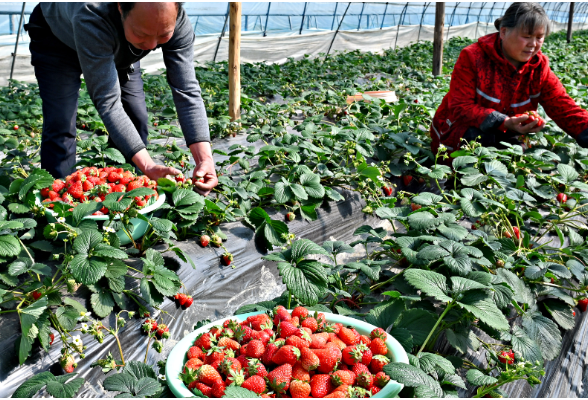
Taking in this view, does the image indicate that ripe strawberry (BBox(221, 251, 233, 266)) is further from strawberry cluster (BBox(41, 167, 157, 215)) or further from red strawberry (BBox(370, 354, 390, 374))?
red strawberry (BBox(370, 354, 390, 374))

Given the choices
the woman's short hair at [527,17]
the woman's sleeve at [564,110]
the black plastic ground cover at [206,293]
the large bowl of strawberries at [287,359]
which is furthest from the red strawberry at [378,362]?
the woman's sleeve at [564,110]

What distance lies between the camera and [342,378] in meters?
1.12

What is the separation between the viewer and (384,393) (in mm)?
1107

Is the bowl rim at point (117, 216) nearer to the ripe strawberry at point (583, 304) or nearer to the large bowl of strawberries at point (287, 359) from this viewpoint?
the large bowl of strawberries at point (287, 359)

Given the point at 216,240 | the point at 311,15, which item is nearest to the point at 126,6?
the point at 216,240

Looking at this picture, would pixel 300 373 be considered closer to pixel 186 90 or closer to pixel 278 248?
pixel 278 248

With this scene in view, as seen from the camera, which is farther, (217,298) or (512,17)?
(512,17)

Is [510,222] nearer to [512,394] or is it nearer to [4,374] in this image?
[512,394]

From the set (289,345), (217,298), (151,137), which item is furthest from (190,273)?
(151,137)

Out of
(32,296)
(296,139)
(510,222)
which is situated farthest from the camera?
(296,139)

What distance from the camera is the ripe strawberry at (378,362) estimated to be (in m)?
1.19

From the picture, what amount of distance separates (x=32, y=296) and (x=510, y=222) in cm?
240

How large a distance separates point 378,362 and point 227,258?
3.80ft

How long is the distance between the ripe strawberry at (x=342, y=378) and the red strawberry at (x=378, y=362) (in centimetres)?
9
